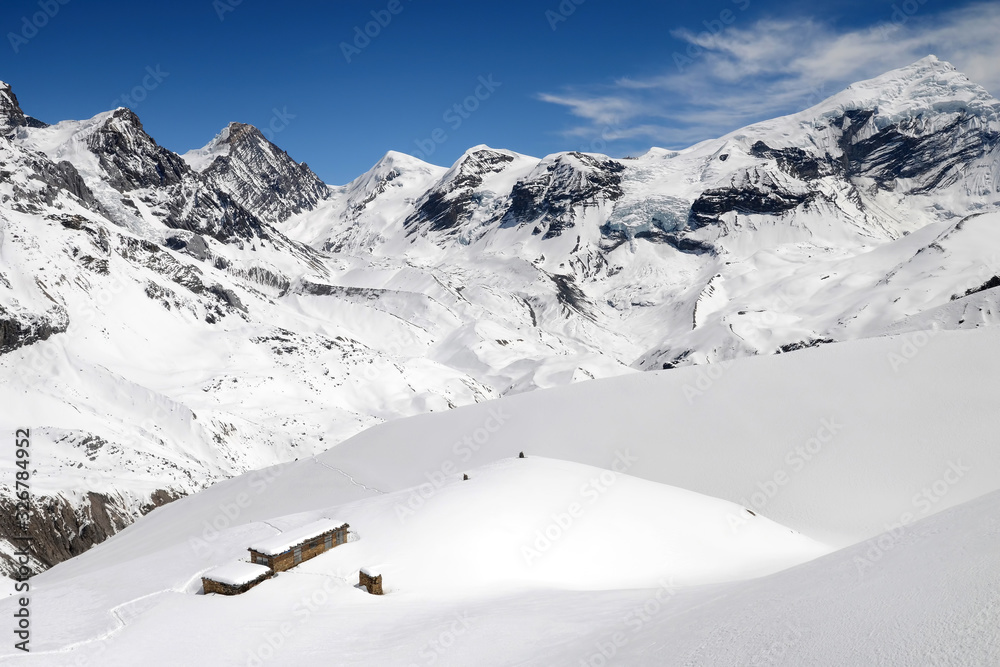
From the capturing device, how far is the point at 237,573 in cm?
1350

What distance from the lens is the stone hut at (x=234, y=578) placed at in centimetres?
1313

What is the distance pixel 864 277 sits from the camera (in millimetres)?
123188

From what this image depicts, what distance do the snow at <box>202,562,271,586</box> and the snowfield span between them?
1.27 feet

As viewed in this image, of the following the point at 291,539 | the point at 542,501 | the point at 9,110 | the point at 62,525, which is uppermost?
the point at 9,110

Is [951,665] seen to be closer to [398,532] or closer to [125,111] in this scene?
[398,532]

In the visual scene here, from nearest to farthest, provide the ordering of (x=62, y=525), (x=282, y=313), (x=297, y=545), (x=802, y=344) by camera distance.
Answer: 1. (x=297, y=545)
2. (x=62, y=525)
3. (x=802, y=344)
4. (x=282, y=313)

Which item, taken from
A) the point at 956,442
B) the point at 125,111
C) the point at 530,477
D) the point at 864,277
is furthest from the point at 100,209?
the point at 864,277

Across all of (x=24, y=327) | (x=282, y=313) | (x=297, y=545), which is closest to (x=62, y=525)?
(x=297, y=545)

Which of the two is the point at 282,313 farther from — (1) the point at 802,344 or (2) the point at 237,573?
(2) the point at 237,573

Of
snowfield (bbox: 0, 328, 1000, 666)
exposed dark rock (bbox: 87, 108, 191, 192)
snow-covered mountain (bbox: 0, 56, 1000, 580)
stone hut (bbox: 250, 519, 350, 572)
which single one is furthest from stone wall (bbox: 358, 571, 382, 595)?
exposed dark rock (bbox: 87, 108, 191, 192)

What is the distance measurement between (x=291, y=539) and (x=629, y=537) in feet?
29.4

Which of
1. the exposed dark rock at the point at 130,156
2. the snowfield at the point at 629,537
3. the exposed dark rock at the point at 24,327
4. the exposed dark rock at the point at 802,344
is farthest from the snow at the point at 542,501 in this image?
the exposed dark rock at the point at 130,156

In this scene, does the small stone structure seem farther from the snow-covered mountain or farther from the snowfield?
the snow-covered mountain

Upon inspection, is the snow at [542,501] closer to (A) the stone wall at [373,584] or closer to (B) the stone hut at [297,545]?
(B) the stone hut at [297,545]
